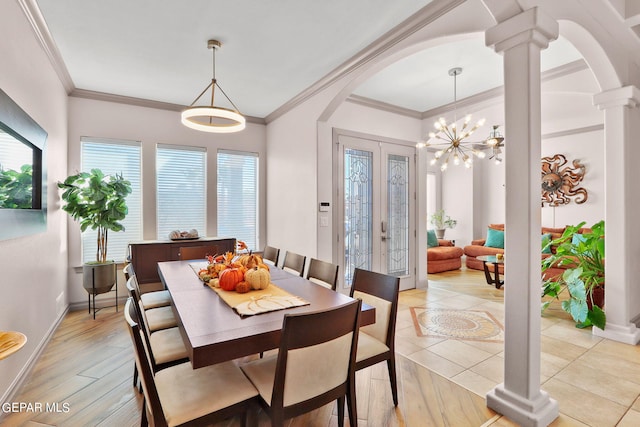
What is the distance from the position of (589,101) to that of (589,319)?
3719 millimetres

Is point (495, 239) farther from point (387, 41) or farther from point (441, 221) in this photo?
point (387, 41)

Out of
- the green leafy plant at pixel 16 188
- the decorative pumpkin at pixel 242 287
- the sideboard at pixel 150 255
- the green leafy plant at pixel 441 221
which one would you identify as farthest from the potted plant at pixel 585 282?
the green leafy plant at pixel 16 188

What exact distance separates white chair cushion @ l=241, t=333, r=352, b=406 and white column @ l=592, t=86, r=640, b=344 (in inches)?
122

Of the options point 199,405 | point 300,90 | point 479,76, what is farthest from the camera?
point 300,90

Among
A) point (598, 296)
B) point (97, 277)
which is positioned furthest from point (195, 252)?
point (598, 296)

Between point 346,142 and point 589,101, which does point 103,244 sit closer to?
point 346,142

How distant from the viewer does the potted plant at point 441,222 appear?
8.10 m

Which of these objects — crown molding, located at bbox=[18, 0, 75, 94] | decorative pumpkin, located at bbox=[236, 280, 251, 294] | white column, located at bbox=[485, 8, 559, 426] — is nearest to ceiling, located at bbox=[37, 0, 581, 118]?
crown molding, located at bbox=[18, 0, 75, 94]

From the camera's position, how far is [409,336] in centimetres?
326

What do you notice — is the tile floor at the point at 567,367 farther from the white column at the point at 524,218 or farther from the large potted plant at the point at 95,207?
the large potted plant at the point at 95,207

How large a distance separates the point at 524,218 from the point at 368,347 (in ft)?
4.01

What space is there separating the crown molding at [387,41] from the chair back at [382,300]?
2079mm

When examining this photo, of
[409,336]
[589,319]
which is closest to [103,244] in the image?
[409,336]

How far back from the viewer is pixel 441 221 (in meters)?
8.20
